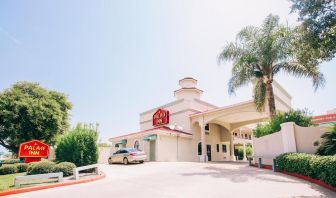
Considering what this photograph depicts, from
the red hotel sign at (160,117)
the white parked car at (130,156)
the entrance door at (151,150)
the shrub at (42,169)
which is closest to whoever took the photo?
the shrub at (42,169)

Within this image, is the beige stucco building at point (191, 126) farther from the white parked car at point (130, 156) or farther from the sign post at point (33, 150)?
the sign post at point (33, 150)

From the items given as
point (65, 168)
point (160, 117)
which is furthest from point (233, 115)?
point (65, 168)

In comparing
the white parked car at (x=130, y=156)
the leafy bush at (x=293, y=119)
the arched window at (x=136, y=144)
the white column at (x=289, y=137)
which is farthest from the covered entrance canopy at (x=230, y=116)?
the white parked car at (x=130, y=156)

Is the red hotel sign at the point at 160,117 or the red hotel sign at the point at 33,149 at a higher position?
the red hotel sign at the point at 160,117

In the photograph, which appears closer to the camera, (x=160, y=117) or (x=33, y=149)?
(x=33, y=149)

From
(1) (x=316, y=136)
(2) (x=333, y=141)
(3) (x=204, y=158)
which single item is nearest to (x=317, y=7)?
(2) (x=333, y=141)

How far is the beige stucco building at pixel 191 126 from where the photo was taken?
82.4ft

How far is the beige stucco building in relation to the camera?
2511 centimetres

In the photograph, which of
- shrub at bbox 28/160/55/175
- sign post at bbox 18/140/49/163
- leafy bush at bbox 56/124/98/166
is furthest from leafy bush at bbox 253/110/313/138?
sign post at bbox 18/140/49/163

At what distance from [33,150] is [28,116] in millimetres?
14582

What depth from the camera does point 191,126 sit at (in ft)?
95.7

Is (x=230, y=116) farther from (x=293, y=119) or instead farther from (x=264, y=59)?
(x=293, y=119)

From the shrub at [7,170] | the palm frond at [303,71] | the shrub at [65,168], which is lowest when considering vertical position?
the shrub at [7,170]

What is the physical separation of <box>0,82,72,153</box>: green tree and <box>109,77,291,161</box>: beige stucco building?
8717 millimetres
